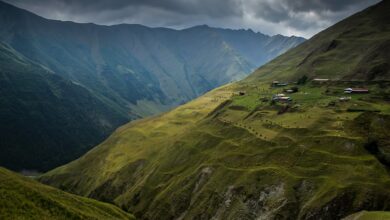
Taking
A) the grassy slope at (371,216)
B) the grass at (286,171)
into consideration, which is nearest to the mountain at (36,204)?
the grass at (286,171)

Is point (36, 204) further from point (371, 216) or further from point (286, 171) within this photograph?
point (371, 216)

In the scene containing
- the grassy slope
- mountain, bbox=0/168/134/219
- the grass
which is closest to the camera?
the grassy slope

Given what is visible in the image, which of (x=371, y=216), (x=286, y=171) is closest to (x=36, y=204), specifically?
(x=286, y=171)

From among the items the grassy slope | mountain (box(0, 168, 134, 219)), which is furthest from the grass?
mountain (box(0, 168, 134, 219))

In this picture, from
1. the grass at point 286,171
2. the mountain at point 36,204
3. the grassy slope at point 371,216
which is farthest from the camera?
the grass at point 286,171

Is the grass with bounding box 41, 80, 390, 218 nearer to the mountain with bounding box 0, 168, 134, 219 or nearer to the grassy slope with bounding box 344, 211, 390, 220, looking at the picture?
the grassy slope with bounding box 344, 211, 390, 220

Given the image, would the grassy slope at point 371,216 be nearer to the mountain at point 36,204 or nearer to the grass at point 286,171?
the grass at point 286,171

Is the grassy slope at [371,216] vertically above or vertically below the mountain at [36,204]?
below

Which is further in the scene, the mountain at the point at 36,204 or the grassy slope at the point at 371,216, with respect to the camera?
the mountain at the point at 36,204

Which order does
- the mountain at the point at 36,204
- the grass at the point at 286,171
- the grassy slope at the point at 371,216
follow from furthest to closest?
the grass at the point at 286,171 < the mountain at the point at 36,204 < the grassy slope at the point at 371,216

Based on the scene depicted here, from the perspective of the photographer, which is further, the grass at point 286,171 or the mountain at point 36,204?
the grass at point 286,171
